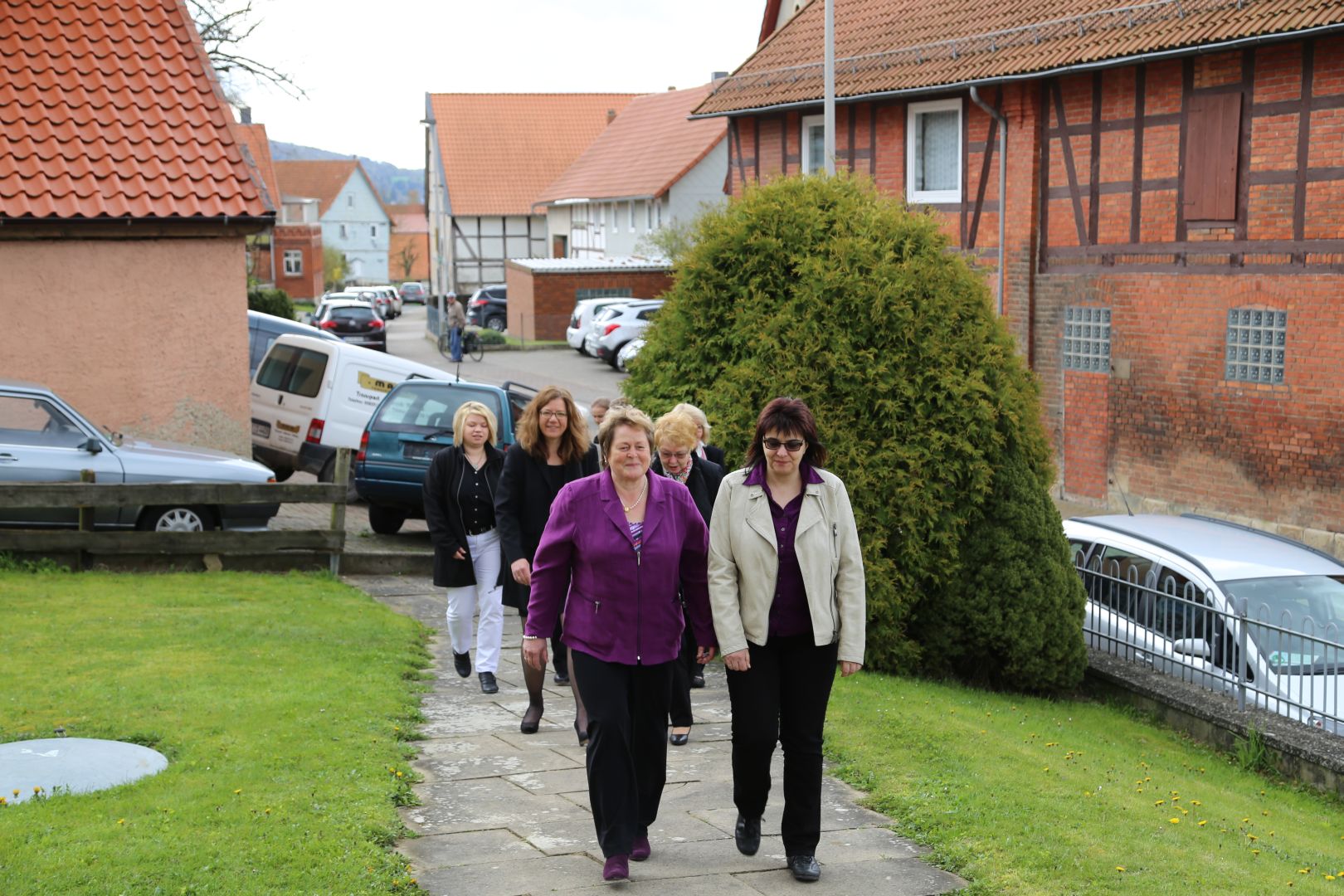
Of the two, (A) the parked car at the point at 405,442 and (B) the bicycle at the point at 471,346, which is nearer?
(A) the parked car at the point at 405,442

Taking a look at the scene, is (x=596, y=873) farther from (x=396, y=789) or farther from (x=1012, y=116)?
(x=1012, y=116)

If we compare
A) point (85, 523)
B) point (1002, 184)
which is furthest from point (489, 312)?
point (85, 523)

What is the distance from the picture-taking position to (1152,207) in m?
21.4

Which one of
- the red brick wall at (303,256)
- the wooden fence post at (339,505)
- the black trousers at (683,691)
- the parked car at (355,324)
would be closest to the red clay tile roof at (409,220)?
the red brick wall at (303,256)

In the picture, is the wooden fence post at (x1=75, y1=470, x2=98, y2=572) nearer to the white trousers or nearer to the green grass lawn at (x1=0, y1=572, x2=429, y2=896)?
the green grass lawn at (x1=0, y1=572, x2=429, y2=896)

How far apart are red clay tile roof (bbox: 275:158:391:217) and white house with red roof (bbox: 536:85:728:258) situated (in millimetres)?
58677

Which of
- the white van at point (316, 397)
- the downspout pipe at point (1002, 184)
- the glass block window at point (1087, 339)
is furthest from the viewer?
the downspout pipe at point (1002, 184)

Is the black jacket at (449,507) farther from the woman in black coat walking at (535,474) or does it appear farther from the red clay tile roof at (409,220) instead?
the red clay tile roof at (409,220)

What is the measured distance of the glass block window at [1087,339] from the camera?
22.5m

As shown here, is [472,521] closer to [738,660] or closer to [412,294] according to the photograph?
[738,660]

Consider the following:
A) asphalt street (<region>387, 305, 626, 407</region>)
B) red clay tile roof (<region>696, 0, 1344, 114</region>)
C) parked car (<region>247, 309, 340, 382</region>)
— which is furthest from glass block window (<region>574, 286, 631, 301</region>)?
parked car (<region>247, 309, 340, 382</region>)

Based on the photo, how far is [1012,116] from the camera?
934 inches

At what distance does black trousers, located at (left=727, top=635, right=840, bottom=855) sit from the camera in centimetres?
592

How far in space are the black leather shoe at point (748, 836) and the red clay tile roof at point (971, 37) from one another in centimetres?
1452
